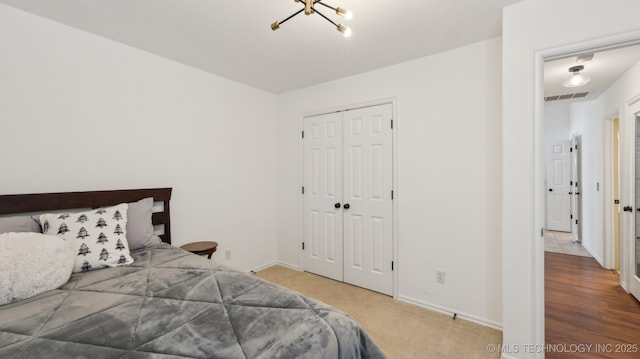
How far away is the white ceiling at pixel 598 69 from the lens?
8.13ft

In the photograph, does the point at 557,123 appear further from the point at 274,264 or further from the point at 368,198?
the point at 274,264

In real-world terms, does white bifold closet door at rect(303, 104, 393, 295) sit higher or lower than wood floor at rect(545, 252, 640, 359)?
higher

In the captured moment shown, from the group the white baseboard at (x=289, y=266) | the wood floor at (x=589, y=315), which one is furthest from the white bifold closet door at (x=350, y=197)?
the wood floor at (x=589, y=315)

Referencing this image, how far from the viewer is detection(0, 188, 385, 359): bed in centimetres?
90

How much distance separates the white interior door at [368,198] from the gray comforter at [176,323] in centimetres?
172

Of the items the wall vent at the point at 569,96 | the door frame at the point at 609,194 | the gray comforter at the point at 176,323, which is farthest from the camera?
the wall vent at the point at 569,96

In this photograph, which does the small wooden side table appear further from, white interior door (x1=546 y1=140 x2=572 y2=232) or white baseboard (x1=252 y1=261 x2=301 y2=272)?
white interior door (x1=546 y1=140 x2=572 y2=232)

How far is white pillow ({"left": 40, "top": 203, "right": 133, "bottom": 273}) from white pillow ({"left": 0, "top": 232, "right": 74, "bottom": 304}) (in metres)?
0.15

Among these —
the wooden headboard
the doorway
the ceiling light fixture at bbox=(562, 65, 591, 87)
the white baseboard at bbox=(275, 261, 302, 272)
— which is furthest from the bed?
the ceiling light fixture at bbox=(562, 65, 591, 87)

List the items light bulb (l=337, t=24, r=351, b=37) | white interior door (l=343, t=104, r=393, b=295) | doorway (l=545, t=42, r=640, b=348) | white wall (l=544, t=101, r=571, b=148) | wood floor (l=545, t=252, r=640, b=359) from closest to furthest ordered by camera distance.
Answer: light bulb (l=337, t=24, r=351, b=37), wood floor (l=545, t=252, r=640, b=359), white interior door (l=343, t=104, r=393, b=295), doorway (l=545, t=42, r=640, b=348), white wall (l=544, t=101, r=571, b=148)

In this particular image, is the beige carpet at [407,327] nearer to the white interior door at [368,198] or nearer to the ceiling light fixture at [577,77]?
the white interior door at [368,198]

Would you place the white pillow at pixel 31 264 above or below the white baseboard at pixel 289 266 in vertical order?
above

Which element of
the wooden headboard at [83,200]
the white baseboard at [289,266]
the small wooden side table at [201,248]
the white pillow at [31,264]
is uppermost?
the wooden headboard at [83,200]

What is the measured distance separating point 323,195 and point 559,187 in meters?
5.49
